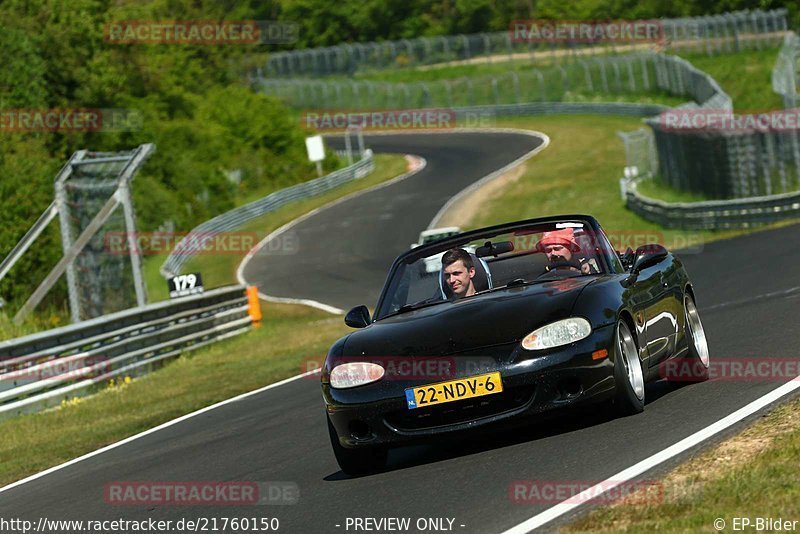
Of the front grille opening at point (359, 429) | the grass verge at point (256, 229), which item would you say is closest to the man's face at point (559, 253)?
the front grille opening at point (359, 429)

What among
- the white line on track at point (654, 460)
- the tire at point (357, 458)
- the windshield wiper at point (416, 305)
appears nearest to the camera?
the white line on track at point (654, 460)

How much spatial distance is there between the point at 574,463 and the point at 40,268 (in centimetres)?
2697

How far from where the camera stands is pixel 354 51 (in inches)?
4158

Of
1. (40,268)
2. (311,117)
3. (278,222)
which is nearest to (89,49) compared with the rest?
(278,222)

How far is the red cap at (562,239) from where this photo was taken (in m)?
9.20

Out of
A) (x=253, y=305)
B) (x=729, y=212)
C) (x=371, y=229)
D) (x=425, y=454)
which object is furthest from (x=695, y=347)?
(x=371, y=229)

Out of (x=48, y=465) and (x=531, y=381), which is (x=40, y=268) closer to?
(x=48, y=465)

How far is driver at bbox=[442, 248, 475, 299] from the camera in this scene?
9.00m

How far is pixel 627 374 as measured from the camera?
8.16m

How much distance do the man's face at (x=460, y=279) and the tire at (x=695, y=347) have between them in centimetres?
185

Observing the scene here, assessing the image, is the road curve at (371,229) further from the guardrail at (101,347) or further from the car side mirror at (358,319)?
the car side mirror at (358,319)

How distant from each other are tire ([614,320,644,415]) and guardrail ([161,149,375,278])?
35.8 metres

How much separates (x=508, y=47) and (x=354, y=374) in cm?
8643

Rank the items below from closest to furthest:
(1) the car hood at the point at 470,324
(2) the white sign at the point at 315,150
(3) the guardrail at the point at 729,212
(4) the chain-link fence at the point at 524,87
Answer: (1) the car hood at the point at 470,324 → (3) the guardrail at the point at 729,212 → (4) the chain-link fence at the point at 524,87 → (2) the white sign at the point at 315,150
